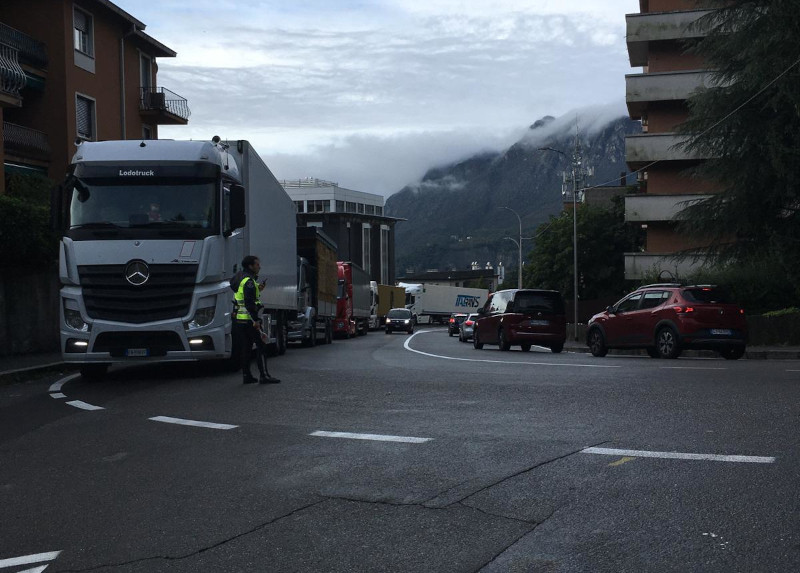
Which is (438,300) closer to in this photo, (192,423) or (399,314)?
(399,314)

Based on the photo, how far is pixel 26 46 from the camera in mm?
33062

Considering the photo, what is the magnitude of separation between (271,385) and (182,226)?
3.03 metres

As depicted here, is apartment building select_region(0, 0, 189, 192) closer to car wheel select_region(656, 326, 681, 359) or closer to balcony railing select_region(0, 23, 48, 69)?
balcony railing select_region(0, 23, 48, 69)

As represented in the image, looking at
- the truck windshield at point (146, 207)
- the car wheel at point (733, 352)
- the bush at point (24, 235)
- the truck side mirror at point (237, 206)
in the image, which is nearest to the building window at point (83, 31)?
the bush at point (24, 235)

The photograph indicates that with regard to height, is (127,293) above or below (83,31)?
below

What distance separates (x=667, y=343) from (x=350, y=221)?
121 metres

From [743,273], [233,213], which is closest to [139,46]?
[743,273]

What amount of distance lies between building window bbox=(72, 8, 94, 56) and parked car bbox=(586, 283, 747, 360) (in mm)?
23199

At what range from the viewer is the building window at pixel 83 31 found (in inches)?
1390

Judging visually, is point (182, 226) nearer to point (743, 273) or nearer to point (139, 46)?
point (743, 273)

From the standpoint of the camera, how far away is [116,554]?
15.7 feet

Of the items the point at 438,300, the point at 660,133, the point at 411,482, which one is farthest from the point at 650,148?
the point at 438,300

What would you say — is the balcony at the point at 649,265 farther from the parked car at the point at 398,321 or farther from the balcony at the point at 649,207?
the parked car at the point at 398,321

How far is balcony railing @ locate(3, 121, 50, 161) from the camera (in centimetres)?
3219
